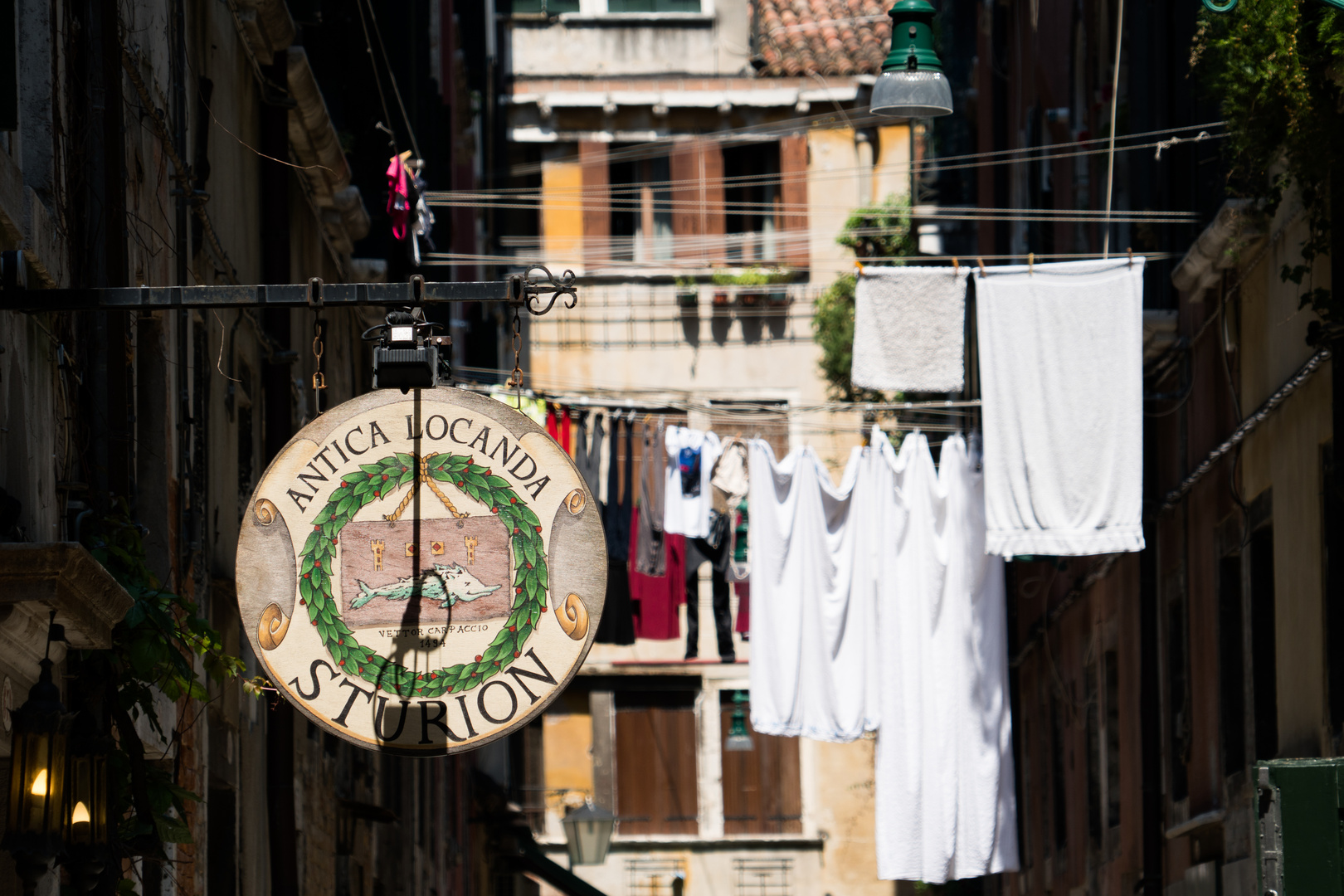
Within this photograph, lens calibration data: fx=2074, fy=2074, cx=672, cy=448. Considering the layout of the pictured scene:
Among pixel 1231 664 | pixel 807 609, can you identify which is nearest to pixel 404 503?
pixel 1231 664

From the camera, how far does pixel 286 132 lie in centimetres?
1295

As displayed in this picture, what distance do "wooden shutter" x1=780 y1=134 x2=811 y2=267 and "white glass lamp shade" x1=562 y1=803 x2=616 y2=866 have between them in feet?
35.0

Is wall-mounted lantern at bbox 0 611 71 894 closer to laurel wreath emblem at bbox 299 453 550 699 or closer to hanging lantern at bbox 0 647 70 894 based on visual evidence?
hanging lantern at bbox 0 647 70 894

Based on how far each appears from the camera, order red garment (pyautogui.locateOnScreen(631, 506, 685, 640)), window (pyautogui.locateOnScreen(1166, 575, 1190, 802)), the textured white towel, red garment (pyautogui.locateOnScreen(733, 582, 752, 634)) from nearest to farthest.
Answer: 1. the textured white towel
2. window (pyautogui.locateOnScreen(1166, 575, 1190, 802))
3. red garment (pyautogui.locateOnScreen(631, 506, 685, 640))
4. red garment (pyautogui.locateOnScreen(733, 582, 752, 634))

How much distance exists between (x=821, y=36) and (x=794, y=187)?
2464 millimetres

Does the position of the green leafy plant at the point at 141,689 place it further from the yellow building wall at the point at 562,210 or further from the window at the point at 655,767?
the yellow building wall at the point at 562,210

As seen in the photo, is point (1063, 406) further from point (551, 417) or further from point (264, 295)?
point (264, 295)

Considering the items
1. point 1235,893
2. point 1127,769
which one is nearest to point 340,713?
point 1235,893

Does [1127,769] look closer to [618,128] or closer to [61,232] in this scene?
[61,232]

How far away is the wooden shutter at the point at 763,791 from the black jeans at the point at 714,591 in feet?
28.0

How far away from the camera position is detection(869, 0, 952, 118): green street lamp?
1331cm

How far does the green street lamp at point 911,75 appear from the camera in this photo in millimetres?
13312

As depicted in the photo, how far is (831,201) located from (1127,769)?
14.3 metres

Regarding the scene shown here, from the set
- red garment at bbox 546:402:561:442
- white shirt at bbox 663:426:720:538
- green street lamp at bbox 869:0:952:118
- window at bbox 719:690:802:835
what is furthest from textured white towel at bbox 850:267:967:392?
window at bbox 719:690:802:835
